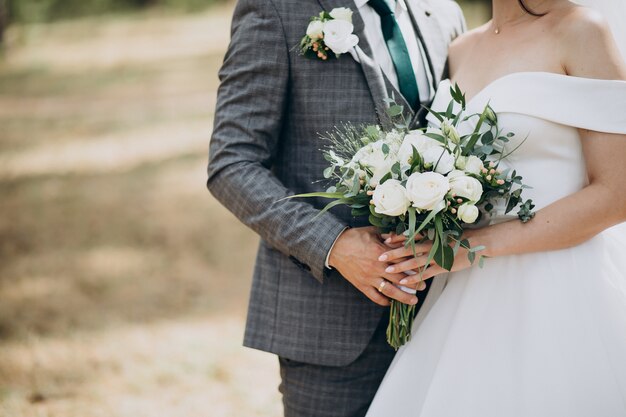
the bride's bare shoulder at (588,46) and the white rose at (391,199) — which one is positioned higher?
the bride's bare shoulder at (588,46)

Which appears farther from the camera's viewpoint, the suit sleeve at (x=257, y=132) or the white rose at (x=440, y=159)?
the suit sleeve at (x=257, y=132)

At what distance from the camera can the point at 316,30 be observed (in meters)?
2.39

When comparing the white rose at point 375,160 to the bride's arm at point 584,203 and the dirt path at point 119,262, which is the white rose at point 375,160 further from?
the dirt path at point 119,262

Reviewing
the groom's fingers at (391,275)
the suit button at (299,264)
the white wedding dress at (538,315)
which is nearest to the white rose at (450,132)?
the white wedding dress at (538,315)

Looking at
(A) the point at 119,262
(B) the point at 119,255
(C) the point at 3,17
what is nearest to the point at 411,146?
(A) the point at 119,262

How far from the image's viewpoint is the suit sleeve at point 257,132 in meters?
2.42

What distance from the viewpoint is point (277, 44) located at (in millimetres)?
2459

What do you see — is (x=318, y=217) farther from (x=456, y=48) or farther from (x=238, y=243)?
(x=238, y=243)

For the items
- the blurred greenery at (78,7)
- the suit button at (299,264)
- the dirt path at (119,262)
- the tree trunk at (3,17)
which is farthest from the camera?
the blurred greenery at (78,7)

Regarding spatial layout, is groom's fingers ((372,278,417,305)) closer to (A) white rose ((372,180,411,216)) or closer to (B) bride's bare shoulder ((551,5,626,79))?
(A) white rose ((372,180,411,216))

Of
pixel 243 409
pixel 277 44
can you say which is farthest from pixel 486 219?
pixel 243 409

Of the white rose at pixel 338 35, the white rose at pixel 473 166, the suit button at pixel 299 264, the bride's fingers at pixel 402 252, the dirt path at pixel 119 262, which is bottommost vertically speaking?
the dirt path at pixel 119 262

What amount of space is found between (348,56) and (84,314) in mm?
3962

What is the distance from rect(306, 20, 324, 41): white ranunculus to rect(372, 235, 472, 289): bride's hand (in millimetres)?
700
